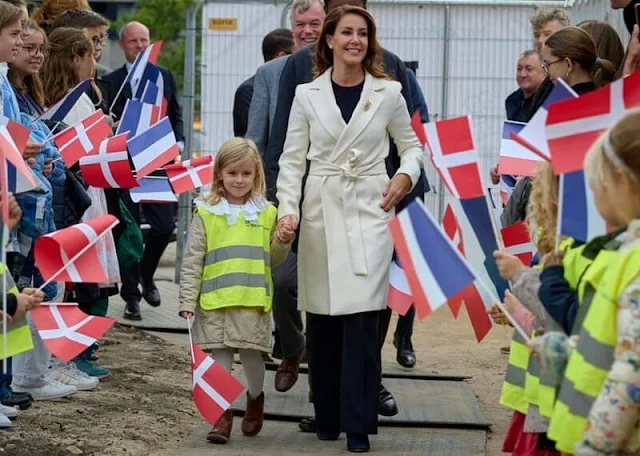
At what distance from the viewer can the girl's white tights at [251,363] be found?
734 cm

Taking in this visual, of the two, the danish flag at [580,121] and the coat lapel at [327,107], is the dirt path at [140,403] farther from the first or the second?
the danish flag at [580,121]

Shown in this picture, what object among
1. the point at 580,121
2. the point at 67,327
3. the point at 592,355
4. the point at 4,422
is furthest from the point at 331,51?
the point at 592,355

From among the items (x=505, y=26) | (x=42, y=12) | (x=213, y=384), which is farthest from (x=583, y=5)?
(x=213, y=384)

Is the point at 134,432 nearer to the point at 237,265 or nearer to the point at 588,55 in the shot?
the point at 237,265

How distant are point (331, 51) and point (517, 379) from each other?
7.86 feet

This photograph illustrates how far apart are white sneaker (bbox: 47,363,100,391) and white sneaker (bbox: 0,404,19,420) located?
104cm

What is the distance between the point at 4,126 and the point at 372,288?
1.85m

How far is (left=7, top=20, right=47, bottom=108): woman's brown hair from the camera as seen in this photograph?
7754 millimetres

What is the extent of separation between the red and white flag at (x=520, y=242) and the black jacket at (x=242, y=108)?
4.43m

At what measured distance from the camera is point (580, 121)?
464 centimetres

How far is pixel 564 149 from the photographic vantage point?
4641 mm

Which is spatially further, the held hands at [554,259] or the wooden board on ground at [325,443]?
Result: the wooden board on ground at [325,443]

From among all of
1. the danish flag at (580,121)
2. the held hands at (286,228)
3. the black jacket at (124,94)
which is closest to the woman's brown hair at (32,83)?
the held hands at (286,228)

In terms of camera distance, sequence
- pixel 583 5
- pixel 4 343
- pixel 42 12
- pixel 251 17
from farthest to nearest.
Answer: pixel 251 17, pixel 583 5, pixel 42 12, pixel 4 343
